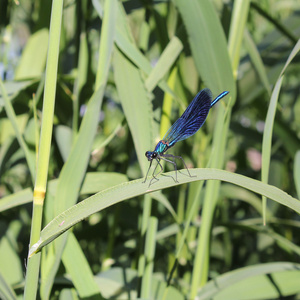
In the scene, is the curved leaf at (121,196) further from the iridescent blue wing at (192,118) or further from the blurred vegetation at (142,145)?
the iridescent blue wing at (192,118)

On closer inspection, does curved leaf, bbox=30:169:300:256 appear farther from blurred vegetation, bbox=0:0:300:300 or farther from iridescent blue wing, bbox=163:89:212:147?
iridescent blue wing, bbox=163:89:212:147

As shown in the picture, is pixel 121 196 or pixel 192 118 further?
pixel 192 118

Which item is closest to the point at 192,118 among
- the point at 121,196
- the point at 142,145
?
the point at 142,145

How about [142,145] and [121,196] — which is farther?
[142,145]

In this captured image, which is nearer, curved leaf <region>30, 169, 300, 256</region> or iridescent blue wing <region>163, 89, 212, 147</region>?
curved leaf <region>30, 169, 300, 256</region>

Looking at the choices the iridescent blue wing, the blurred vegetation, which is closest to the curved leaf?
the blurred vegetation

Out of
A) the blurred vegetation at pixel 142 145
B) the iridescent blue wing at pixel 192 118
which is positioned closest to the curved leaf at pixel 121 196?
the blurred vegetation at pixel 142 145

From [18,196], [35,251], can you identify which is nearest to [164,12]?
[18,196]

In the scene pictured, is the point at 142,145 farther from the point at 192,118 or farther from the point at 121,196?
the point at 121,196
